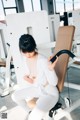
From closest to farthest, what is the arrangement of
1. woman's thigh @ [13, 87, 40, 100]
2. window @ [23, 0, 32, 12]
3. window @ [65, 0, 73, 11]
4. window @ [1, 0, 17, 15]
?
woman's thigh @ [13, 87, 40, 100] < window @ [1, 0, 17, 15] < window @ [23, 0, 32, 12] < window @ [65, 0, 73, 11]

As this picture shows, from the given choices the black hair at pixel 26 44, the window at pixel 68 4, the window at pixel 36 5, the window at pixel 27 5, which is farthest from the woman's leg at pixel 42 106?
the window at pixel 68 4

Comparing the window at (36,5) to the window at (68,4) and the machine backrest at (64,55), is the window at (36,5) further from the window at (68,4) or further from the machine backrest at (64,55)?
the machine backrest at (64,55)

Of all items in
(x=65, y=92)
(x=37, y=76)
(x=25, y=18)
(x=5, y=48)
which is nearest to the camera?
(x=37, y=76)

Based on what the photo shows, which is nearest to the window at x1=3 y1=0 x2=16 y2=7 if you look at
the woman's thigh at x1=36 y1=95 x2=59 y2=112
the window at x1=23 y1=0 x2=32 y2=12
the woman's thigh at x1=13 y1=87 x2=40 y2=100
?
the window at x1=23 y1=0 x2=32 y2=12

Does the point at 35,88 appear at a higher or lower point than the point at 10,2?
lower

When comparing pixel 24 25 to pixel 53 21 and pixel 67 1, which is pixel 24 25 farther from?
pixel 67 1

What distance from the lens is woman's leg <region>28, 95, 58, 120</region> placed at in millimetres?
1547

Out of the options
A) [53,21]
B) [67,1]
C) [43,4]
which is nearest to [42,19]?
[53,21]

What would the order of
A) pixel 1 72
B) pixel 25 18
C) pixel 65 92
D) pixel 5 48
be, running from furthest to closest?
1. pixel 1 72
2. pixel 5 48
3. pixel 65 92
4. pixel 25 18

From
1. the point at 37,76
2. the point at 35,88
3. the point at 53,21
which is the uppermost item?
the point at 53,21

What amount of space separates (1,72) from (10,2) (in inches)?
164

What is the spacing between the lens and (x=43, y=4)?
25.7 ft

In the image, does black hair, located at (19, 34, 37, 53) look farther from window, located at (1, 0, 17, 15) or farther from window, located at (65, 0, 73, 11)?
window, located at (65, 0, 73, 11)

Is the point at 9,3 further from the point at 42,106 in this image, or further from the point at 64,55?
the point at 42,106
